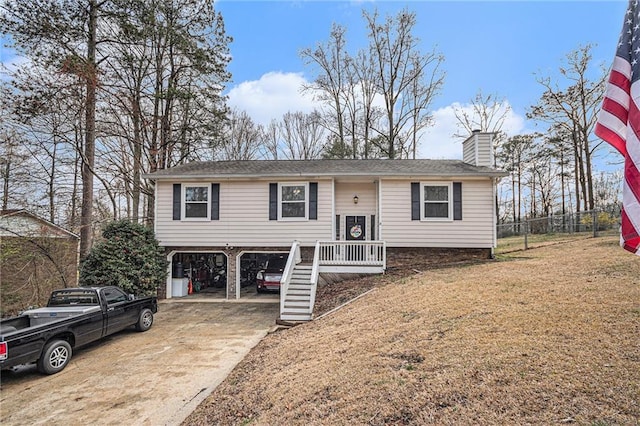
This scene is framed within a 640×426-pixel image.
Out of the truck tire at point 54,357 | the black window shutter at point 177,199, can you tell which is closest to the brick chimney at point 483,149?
the black window shutter at point 177,199

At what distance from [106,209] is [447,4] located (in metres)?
19.0

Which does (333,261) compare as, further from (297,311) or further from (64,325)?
(64,325)

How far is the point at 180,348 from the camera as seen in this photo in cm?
722

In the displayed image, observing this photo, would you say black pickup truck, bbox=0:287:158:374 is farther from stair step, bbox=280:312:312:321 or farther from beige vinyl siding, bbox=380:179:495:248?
beige vinyl siding, bbox=380:179:495:248

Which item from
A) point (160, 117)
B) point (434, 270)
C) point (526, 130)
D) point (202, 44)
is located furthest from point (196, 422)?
point (526, 130)

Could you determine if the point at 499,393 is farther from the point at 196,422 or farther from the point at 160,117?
the point at 160,117

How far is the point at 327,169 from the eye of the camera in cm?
1253

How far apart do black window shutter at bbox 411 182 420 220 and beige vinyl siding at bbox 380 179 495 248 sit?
4.5 inches

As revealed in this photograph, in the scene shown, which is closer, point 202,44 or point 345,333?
point 345,333

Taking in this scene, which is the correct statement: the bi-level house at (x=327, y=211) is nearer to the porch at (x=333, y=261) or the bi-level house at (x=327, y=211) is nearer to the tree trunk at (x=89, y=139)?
the porch at (x=333, y=261)

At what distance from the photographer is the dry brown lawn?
3080 millimetres

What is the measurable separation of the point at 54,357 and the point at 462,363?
7.18 m

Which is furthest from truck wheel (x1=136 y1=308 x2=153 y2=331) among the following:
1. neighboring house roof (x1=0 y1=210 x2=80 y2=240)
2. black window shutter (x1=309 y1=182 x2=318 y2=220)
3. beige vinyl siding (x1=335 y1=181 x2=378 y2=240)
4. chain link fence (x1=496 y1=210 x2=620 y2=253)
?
chain link fence (x1=496 y1=210 x2=620 y2=253)

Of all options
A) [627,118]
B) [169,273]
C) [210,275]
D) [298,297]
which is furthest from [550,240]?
[169,273]
